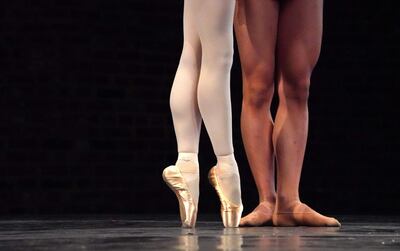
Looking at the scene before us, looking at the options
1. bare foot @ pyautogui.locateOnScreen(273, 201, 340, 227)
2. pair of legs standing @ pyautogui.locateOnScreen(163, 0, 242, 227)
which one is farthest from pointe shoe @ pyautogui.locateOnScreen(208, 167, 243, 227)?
bare foot @ pyautogui.locateOnScreen(273, 201, 340, 227)

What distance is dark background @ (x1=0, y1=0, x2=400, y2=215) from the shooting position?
6129mm

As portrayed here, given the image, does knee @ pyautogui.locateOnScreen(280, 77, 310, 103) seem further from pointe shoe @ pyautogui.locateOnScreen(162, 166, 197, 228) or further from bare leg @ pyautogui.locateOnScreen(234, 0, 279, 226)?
pointe shoe @ pyautogui.locateOnScreen(162, 166, 197, 228)

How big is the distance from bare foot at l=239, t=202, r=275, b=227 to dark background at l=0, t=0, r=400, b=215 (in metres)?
2.76

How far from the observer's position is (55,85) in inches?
243

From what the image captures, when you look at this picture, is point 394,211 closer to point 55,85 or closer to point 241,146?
point 241,146

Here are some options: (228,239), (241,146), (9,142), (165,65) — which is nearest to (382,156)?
(241,146)

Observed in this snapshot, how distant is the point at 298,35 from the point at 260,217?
0.68 metres

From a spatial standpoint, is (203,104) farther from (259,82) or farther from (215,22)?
(259,82)

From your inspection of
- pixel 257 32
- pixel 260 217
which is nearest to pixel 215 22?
pixel 257 32

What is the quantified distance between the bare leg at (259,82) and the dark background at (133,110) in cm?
272

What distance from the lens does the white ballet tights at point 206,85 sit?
3.08 m

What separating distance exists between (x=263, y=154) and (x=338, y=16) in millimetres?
3344

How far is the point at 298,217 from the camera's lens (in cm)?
350

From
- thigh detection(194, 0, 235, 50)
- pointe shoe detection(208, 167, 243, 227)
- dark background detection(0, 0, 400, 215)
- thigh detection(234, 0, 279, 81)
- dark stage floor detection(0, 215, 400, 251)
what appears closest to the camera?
dark stage floor detection(0, 215, 400, 251)
